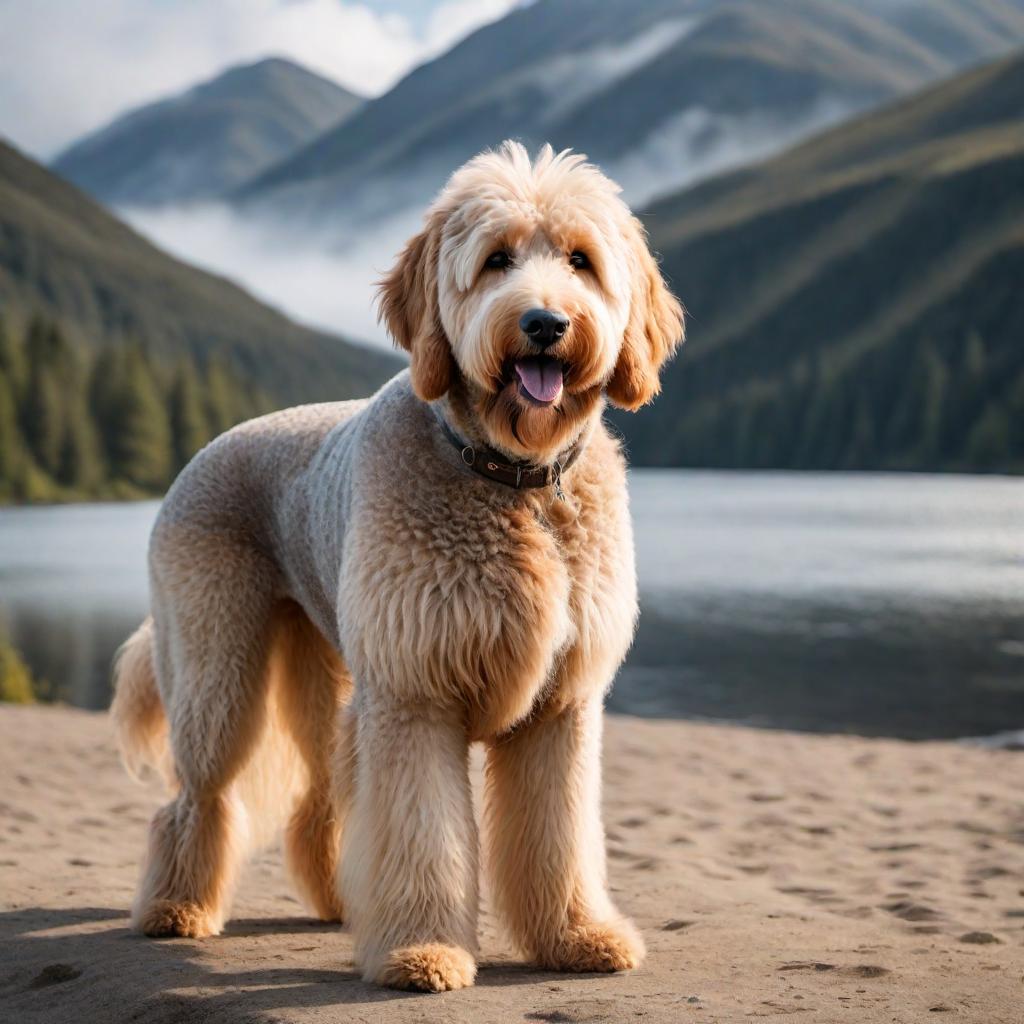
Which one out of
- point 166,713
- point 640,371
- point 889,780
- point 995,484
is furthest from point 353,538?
point 995,484

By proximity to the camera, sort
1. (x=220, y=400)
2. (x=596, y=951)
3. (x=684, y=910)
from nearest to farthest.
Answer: (x=596, y=951), (x=684, y=910), (x=220, y=400)

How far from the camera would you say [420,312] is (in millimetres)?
4672

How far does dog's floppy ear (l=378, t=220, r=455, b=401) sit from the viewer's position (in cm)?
450

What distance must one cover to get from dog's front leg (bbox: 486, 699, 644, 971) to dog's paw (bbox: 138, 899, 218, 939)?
4.44ft

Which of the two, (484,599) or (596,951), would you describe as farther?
(596,951)

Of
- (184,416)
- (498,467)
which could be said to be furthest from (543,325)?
(184,416)

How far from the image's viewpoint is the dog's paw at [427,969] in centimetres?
436

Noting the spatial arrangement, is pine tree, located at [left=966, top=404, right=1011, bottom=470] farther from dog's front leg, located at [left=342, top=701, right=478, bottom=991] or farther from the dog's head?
dog's front leg, located at [left=342, top=701, right=478, bottom=991]

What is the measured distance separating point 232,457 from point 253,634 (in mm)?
779

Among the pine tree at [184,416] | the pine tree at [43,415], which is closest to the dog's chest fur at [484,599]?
the pine tree at [43,415]

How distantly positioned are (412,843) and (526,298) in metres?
1.84

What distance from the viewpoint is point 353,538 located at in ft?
15.3

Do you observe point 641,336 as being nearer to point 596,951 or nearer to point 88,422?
point 596,951

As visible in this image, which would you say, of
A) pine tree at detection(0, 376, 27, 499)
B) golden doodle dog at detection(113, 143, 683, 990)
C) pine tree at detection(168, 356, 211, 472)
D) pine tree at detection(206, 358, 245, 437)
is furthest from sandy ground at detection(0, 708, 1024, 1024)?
pine tree at detection(206, 358, 245, 437)
